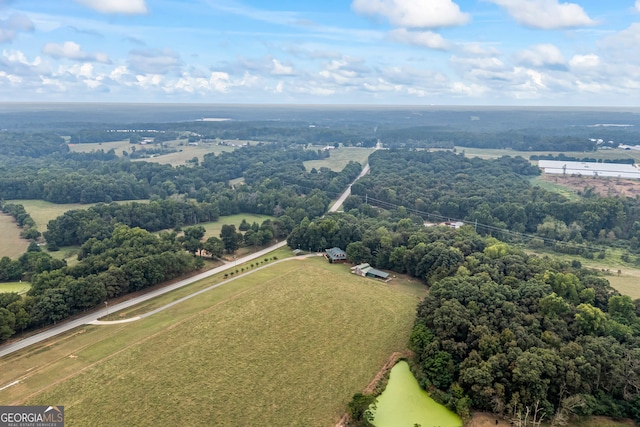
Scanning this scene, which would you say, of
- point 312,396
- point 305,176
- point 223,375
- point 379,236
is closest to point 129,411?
point 223,375

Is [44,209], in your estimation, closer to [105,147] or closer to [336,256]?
[336,256]

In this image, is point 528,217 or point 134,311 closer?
point 134,311

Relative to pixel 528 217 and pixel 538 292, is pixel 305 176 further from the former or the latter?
pixel 538 292

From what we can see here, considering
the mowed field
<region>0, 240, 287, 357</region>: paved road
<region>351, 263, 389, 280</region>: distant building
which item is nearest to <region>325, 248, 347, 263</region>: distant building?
<region>351, 263, 389, 280</region>: distant building

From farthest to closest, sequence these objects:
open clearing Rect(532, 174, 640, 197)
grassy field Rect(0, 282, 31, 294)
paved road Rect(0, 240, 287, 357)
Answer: open clearing Rect(532, 174, 640, 197), grassy field Rect(0, 282, 31, 294), paved road Rect(0, 240, 287, 357)

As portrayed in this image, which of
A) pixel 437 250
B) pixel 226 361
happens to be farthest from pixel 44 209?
pixel 437 250

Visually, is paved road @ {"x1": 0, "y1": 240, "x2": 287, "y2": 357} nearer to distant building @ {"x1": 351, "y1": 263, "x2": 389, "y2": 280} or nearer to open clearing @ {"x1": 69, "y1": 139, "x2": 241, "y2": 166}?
distant building @ {"x1": 351, "y1": 263, "x2": 389, "y2": 280}

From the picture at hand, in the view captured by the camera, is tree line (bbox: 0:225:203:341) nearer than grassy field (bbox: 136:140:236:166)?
Yes
